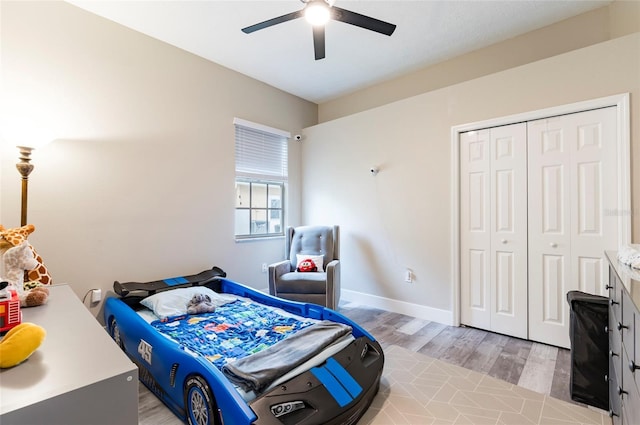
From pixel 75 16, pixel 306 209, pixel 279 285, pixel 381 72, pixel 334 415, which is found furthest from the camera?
pixel 306 209

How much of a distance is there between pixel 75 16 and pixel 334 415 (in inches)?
141

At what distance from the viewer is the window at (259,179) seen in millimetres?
3789

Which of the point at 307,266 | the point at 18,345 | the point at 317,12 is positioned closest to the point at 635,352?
the point at 18,345

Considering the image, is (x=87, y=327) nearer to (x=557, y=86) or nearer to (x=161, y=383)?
(x=161, y=383)

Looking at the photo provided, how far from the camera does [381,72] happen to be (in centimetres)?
373

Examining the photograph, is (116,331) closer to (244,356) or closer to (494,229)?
(244,356)

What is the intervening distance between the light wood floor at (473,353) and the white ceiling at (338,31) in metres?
2.96

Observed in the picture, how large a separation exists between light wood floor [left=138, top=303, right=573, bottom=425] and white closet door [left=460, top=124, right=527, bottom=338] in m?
0.24

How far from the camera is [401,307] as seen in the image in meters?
3.47

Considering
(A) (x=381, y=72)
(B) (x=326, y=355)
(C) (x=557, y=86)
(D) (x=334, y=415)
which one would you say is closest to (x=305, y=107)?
(A) (x=381, y=72)

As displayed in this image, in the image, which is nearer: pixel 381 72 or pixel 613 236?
pixel 613 236

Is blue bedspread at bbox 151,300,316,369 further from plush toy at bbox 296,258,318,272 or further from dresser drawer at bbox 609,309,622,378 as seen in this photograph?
dresser drawer at bbox 609,309,622,378

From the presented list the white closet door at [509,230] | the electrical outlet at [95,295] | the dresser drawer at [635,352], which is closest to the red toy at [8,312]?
the electrical outlet at [95,295]

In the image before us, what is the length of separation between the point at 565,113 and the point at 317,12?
2210 mm
